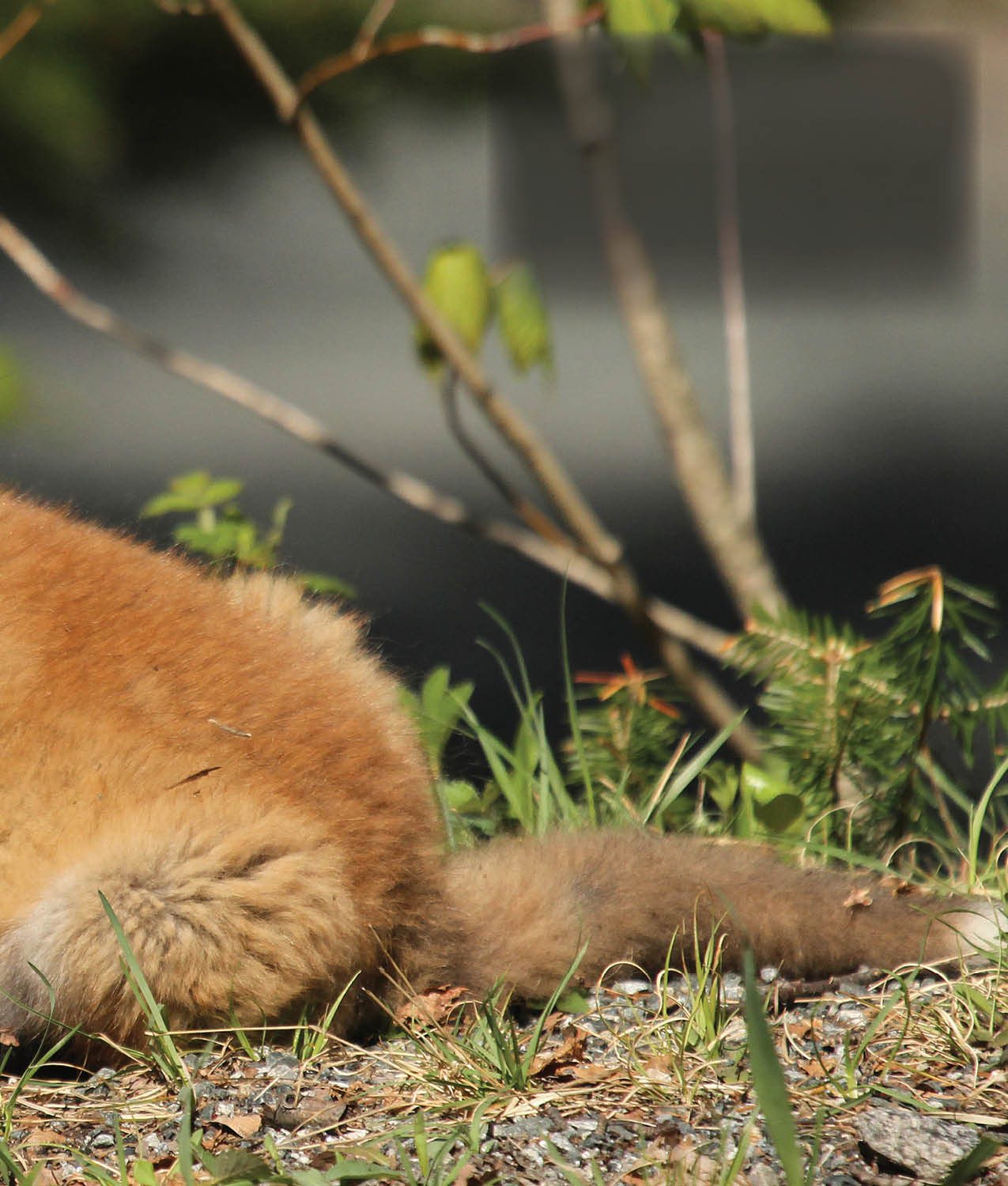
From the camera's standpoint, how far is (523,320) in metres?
3.03

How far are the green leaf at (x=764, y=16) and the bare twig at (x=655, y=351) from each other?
826mm

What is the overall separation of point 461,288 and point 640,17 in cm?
83

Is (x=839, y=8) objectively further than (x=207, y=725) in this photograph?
Yes

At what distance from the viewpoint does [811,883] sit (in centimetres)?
229

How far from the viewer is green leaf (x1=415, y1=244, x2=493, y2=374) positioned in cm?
304

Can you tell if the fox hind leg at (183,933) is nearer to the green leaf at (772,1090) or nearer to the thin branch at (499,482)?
the green leaf at (772,1090)

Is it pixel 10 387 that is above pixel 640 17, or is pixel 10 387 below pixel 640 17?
below

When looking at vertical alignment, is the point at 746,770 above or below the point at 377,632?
below

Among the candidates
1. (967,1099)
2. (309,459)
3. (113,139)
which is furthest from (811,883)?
(309,459)

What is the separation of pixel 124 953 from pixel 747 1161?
87 cm

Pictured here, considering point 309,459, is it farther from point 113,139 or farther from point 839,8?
point 839,8

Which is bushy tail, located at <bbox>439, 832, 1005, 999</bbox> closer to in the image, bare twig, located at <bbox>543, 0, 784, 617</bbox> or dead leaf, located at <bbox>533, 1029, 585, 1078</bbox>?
dead leaf, located at <bbox>533, 1029, 585, 1078</bbox>

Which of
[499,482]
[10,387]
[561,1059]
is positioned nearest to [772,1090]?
[561,1059]

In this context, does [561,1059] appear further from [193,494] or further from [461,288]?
[193,494]
